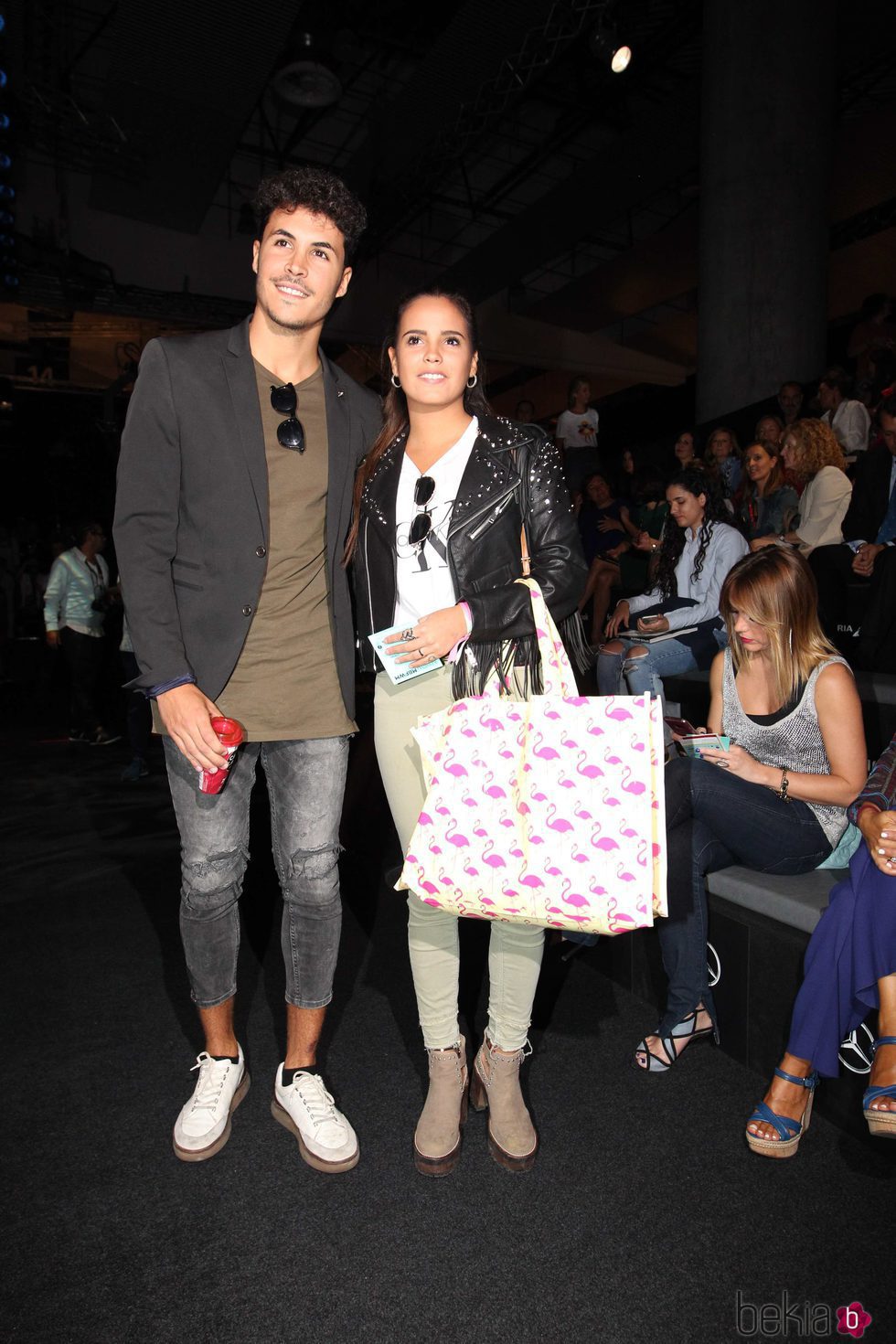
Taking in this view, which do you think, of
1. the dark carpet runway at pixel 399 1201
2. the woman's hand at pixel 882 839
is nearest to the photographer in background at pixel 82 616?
the dark carpet runway at pixel 399 1201

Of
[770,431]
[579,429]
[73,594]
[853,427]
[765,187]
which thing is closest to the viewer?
[853,427]

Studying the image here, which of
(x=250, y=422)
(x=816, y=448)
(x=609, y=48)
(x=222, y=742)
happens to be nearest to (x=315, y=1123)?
(x=222, y=742)

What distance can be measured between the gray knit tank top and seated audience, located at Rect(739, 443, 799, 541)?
286 centimetres

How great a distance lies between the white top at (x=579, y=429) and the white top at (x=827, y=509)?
478 cm

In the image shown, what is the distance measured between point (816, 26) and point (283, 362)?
26.4ft

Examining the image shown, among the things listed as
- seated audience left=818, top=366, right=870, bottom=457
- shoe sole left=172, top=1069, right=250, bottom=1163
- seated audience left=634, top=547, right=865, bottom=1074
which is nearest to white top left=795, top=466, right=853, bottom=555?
seated audience left=818, top=366, right=870, bottom=457

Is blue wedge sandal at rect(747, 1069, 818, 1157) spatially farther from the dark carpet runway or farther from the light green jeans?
the light green jeans

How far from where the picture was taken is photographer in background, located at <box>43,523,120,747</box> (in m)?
6.96

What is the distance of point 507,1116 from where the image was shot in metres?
1.75

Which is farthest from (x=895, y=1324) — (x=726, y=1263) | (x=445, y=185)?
(x=445, y=185)

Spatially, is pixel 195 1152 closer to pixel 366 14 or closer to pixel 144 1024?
pixel 144 1024

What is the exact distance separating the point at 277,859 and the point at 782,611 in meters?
1.38

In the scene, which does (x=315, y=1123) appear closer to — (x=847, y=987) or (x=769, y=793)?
(x=847, y=987)

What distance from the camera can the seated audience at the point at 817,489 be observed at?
446 cm
